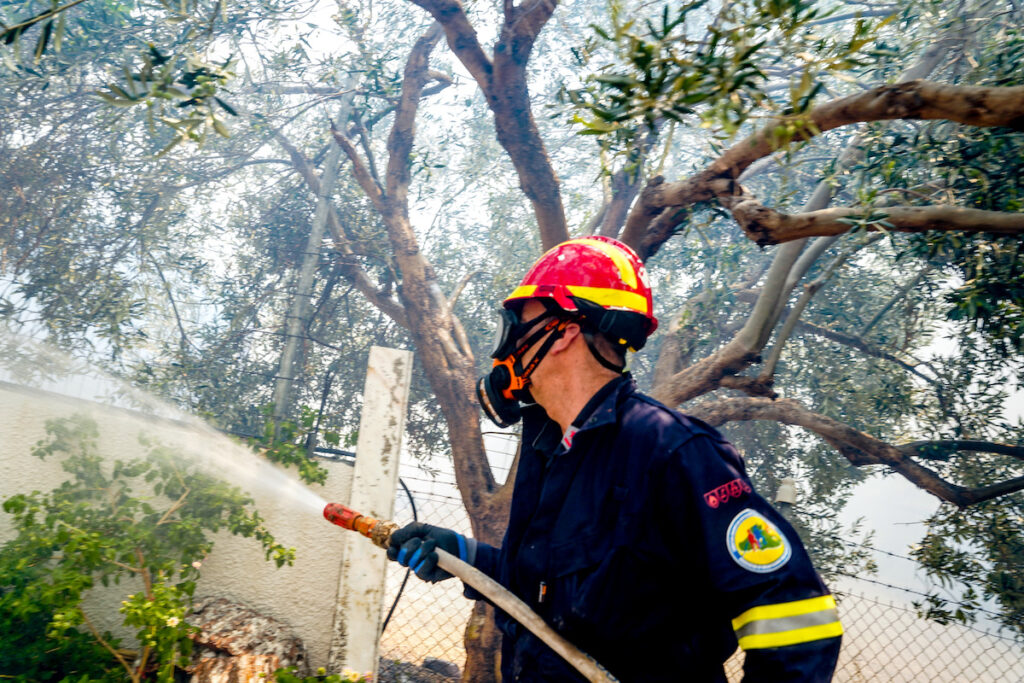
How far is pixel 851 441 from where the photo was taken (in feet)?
19.8

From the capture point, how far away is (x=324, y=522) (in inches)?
202

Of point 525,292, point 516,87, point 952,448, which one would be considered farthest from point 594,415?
point 952,448

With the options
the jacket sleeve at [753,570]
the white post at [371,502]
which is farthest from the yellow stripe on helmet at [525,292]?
the white post at [371,502]

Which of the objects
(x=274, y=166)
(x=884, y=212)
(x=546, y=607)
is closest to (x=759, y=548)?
(x=546, y=607)

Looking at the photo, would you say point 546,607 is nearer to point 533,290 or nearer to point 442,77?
point 533,290

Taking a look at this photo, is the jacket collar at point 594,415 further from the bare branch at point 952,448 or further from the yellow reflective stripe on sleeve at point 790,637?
the bare branch at point 952,448

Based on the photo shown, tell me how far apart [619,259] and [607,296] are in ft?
0.64

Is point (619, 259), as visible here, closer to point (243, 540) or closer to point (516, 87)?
point (243, 540)

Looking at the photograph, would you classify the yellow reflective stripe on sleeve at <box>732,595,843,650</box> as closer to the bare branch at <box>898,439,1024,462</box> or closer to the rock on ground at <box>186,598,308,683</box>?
the rock on ground at <box>186,598,308,683</box>

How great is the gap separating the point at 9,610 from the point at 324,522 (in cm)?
203

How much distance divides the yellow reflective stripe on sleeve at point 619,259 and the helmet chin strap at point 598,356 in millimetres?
252

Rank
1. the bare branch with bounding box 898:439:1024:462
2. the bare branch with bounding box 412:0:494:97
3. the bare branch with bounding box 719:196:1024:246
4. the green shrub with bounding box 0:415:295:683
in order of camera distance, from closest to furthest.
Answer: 1. the bare branch with bounding box 719:196:1024:246
2. the green shrub with bounding box 0:415:295:683
3. the bare branch with bounding box 898:439:1024:462
4. the bare branch with bounding box 412:0:494:97

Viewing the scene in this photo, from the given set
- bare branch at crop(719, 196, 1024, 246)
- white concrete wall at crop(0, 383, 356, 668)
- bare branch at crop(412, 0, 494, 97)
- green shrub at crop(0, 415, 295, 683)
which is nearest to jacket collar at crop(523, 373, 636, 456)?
bare branch at crop(719, 196, 1024, 246)

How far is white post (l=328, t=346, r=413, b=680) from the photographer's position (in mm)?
4164
